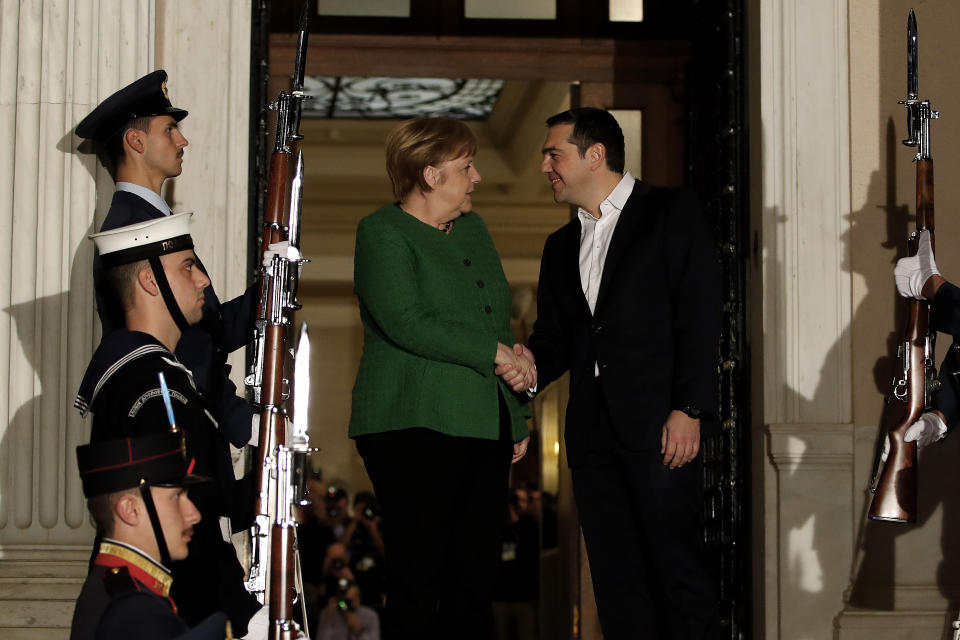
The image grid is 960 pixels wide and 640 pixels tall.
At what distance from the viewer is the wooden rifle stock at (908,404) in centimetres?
485

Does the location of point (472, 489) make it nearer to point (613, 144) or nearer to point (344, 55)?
point (613, 144)

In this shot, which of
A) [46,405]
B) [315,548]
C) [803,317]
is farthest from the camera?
[315,548]

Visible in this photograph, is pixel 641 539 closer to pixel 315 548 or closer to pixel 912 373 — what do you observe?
pixel 912 373

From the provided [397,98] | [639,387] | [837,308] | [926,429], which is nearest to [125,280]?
[639,387]

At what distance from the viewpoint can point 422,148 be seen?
453 centimetres

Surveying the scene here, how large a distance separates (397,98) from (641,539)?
837 cm

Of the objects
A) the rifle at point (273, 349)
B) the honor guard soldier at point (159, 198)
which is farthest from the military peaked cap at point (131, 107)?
the rifle at point (273, 349)

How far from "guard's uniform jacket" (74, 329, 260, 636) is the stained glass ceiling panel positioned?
8.25 meters

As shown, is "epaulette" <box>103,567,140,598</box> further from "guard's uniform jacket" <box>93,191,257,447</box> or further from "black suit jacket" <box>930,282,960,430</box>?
"black suit jacket" <box>930,282,960,430</box>

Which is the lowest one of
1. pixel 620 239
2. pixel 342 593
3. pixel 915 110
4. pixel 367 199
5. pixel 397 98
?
pixel 342 593

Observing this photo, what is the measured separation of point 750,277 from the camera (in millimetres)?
5848

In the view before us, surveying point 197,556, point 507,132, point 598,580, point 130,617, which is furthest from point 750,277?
point 507,132

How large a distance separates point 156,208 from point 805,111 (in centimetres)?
275

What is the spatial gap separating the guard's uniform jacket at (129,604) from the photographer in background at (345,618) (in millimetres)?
6647
